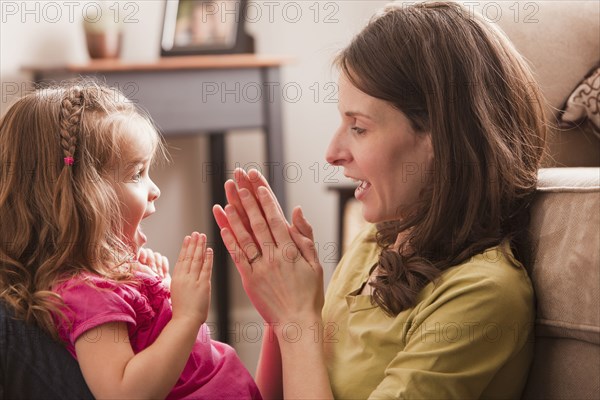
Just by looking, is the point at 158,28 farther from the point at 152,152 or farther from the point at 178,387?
the point at 178,387

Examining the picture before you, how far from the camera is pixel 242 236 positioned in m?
1.28

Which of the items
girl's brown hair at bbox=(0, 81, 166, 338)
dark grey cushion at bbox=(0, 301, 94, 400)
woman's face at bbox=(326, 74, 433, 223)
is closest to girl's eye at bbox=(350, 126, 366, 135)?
woman's face at bbox=(326, 74, 433, 223)

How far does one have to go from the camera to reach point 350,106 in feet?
4.07

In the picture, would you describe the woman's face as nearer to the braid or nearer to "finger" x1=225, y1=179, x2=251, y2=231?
"finger" x1=225, y1=179, x2=251, y2=231

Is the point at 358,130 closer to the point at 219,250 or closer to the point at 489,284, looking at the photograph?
the point at 489,284

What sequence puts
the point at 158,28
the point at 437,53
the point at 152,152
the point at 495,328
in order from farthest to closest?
the point at 158,28 → the point at 152,152 → the point at 437,53 → the point at 495,328

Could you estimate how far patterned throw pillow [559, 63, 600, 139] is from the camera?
161 centimetres

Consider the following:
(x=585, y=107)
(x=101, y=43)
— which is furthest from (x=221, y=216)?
(x=101, y=43)

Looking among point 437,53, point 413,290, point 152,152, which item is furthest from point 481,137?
point 152,152

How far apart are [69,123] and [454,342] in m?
0.63

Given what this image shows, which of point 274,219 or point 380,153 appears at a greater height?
point 380,153

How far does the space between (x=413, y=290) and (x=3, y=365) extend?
0.57 metres

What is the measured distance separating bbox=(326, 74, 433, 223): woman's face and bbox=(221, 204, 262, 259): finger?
169 millimetres

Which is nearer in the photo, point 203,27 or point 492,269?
point 492,269
